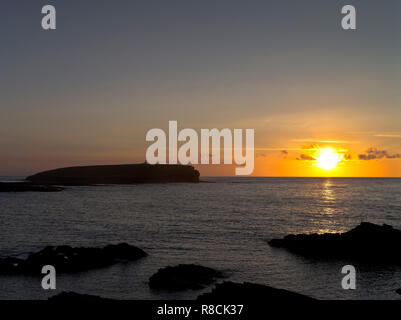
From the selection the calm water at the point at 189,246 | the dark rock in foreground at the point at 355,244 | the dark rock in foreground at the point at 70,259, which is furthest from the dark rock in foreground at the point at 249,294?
the dark rock in foreground at the point at 355,244

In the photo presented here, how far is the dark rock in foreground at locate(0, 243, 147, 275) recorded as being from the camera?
86.8ft

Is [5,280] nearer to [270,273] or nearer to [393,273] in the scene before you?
[270,273]

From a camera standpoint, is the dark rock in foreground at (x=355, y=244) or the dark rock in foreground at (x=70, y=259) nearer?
the dark rock in foreground at (x=70, y=259)

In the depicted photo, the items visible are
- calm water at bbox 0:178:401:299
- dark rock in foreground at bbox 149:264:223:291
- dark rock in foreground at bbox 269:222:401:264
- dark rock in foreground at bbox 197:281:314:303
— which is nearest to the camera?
dark rock in foreground at bbox 197:281:314:303

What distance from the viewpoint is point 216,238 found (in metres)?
41.2

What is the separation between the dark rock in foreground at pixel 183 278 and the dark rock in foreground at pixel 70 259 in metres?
6.84

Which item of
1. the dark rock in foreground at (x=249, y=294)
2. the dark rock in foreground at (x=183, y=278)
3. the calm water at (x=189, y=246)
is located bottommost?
the calm water at (x=189, y=246)

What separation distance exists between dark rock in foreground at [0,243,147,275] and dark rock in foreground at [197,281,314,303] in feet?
46.8

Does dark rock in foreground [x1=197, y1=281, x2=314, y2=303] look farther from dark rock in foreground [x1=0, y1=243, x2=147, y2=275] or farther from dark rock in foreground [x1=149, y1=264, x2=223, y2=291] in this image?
dark rock in foreground [x1=0, y1=243, x2=147, y2=275]

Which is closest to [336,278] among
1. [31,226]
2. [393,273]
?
[393,273]

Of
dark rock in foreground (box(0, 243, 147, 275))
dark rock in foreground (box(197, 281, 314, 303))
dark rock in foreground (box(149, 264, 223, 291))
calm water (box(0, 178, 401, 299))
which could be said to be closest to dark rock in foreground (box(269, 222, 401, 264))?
calm water (box(0, 178, 401, 299))

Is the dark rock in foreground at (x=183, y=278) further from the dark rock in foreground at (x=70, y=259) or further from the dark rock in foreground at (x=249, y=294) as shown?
the dark rock in foreground at (x=70, y=259)

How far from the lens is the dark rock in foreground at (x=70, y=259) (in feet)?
86.8
